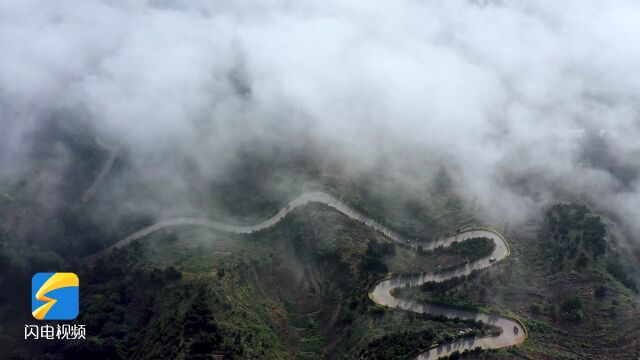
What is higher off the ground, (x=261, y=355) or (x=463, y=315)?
(x=463, y=315)

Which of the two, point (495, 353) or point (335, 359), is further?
point (335, 359)

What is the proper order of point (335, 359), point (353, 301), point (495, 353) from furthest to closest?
point (353, 301) < point (335, 359) < point (495, 353)

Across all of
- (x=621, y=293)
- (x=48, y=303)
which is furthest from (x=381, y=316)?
(x=48, y=303)

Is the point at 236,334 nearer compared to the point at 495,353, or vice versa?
the point at 495,353

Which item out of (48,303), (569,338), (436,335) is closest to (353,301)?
(436,335)

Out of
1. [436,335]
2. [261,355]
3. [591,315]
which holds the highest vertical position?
[591,315]

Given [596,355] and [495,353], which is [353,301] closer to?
[495,353]

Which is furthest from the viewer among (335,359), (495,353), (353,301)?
(353,301)

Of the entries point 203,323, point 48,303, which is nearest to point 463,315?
point 203,323

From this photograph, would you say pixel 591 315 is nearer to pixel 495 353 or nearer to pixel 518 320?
pixel 518 320
